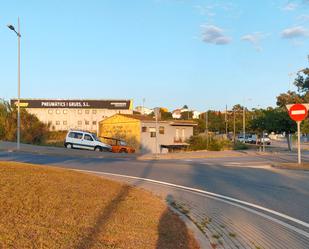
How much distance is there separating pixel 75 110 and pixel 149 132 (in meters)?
50.0

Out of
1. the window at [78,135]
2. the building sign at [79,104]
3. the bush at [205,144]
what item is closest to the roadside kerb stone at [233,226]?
the window at [78,135]

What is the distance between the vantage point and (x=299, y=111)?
2127 cm

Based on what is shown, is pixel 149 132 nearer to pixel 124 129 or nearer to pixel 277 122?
pixel 124 129

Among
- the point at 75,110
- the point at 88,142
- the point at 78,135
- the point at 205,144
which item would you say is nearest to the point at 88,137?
the point at 88,142

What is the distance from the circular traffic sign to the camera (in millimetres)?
21109

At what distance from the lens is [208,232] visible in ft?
23.2

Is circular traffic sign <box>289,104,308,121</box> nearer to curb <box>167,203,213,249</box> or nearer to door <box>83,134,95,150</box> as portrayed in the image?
curb <box>167,203,213,249</box>

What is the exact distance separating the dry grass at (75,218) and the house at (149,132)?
4052 cm

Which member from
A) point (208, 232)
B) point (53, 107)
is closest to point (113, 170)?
point (208, 232)

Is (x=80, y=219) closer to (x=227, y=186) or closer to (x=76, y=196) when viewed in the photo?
(x=76, y=196)

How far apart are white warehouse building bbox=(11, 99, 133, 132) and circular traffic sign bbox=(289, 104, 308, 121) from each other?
250 ft

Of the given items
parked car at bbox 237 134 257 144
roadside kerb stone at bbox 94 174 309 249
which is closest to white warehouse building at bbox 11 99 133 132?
parked car at bbox 237 134 257 144

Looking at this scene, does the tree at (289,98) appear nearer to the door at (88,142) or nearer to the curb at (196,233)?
the door at (88,142)

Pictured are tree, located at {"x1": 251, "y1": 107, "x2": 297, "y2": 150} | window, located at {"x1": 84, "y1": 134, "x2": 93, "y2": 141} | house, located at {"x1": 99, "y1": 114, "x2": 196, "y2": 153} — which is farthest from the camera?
house, located at {"x1": 99, "y1": 114, "x2": 196, "y2": 153}
